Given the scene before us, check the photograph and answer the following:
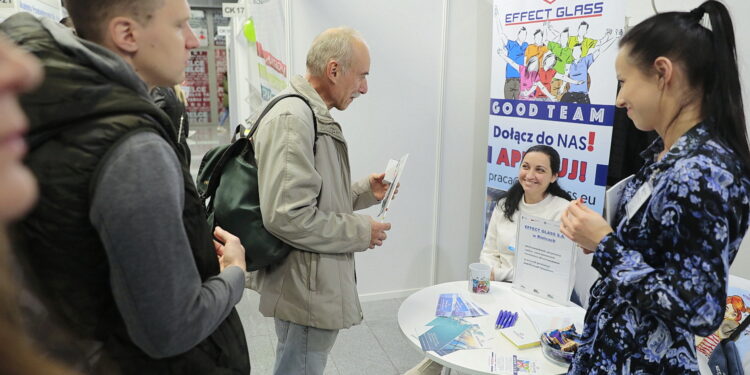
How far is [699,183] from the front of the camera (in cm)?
102

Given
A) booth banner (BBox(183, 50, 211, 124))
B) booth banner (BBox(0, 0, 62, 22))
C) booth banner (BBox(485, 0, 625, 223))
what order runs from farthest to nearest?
booth banner (BBox(183, 50, 211, 124)) < booth banner (BBox(485, 0, 625, 223)) < booth banner (BBox(0, 0, 62, 22))

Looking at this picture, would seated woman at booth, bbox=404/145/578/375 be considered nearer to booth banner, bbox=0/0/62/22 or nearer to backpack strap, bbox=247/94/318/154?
backpack strap, bbox=247/94/318/154

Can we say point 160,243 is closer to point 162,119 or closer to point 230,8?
point 162,119

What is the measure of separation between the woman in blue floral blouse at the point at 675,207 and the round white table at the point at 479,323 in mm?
401

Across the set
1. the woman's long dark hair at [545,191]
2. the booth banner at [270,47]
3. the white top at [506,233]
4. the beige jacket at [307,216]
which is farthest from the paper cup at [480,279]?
the booth banner at [270,47]

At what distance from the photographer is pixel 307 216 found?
1.60 m

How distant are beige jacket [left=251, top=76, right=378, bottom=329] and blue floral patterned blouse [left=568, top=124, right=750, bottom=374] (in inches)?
32.9

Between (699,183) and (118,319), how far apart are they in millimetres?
1147

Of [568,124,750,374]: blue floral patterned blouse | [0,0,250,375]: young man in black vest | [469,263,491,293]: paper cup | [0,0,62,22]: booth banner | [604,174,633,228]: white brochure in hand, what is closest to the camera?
[0,0,250,375]: young man in black vest

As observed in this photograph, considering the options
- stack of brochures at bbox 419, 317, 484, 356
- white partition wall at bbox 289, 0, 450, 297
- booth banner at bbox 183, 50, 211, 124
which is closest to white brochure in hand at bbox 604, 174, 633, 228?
stack of brochures at bbox 419, 317, 484, 356

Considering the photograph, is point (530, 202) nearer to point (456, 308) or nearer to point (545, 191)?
point (545, 191)

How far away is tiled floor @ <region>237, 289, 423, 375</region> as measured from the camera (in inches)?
107

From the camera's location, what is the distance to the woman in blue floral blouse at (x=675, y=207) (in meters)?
1.03

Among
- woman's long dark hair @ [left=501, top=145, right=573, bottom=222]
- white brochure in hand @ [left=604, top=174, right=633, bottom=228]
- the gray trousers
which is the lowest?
the gray trousers
